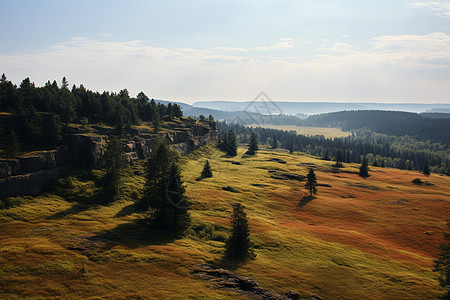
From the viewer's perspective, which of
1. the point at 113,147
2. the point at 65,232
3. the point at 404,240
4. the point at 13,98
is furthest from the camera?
the point at 13,98

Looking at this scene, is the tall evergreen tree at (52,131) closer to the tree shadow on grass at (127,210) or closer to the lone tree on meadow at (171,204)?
the tree shadow on grass at (127,210)

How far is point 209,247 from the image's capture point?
1852 inches

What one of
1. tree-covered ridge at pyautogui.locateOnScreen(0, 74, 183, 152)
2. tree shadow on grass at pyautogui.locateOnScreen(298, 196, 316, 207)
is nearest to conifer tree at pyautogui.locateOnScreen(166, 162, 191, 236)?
tree-covered ridge at pyautogui.locateOnScreen(0, 74, 183, 152)

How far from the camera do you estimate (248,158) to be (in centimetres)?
16738

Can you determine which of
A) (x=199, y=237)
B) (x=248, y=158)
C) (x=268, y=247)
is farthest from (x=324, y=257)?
(x=248, y=158)

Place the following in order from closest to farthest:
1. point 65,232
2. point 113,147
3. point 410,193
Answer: point 65,232 → point 113,147 → point 410,193

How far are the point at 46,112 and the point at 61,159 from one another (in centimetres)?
2407

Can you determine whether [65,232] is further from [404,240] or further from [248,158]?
[248,158]

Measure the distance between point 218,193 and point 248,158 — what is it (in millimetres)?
85982

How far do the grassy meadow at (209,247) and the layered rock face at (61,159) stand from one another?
11.5 feet

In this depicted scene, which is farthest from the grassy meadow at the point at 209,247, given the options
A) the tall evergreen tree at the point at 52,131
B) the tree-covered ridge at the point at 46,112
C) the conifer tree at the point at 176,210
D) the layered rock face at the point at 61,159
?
the tree-covered ridge at the point at 46,112

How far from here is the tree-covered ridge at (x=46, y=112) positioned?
70812 mm

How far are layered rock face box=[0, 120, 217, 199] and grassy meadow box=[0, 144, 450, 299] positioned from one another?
3494 millimetres

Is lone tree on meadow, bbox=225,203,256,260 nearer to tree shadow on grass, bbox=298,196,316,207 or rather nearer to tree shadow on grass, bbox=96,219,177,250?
tree shadow on grass, bbox=96,219,177,250
